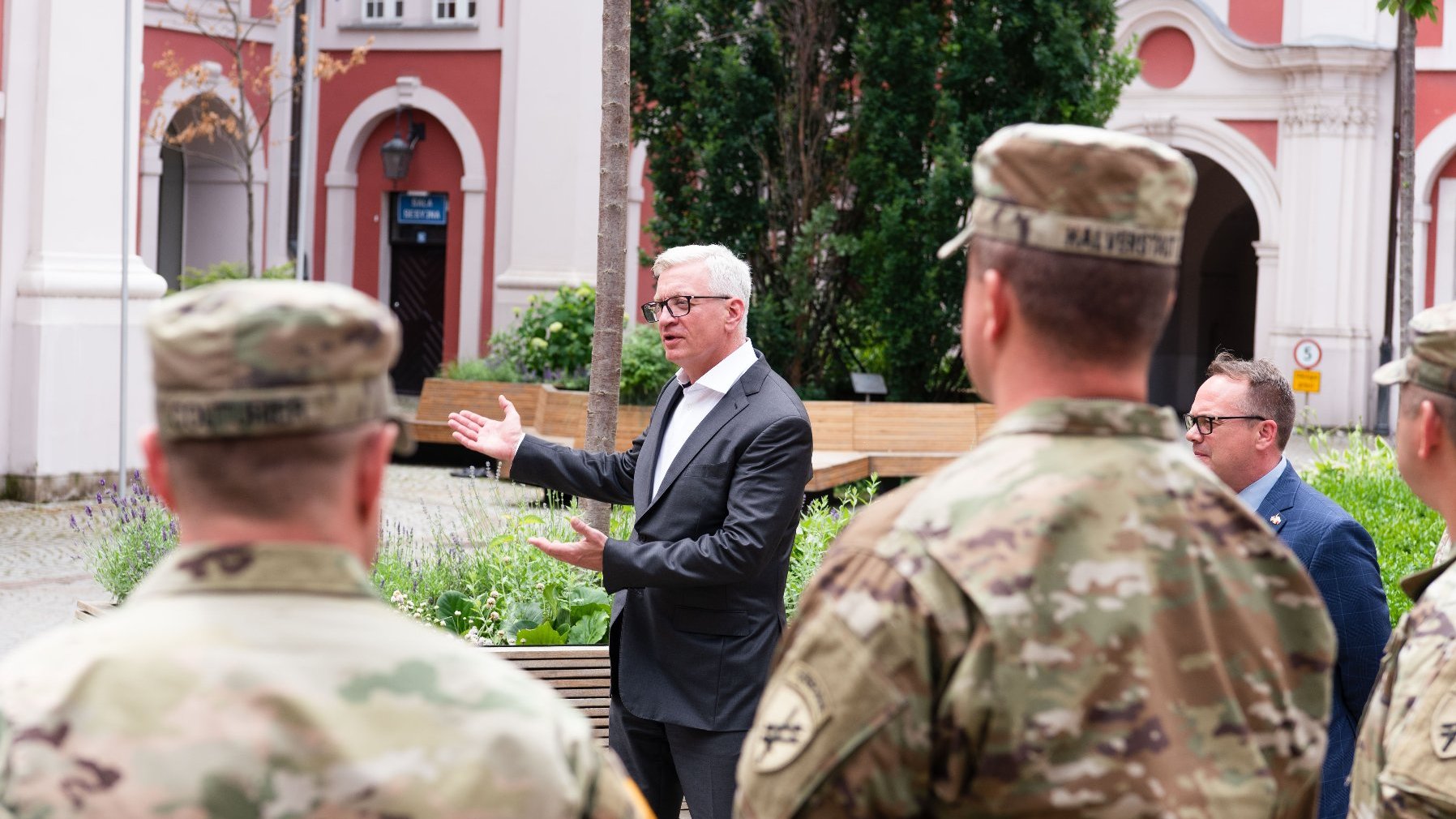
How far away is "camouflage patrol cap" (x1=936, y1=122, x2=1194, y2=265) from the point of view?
6.71ft

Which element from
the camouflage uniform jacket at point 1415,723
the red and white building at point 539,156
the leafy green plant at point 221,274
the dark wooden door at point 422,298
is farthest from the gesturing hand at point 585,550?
the dark wooden door at point 422,298

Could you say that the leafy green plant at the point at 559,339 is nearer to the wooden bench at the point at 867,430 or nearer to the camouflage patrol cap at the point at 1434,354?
the wooden bench at the point at 867,430

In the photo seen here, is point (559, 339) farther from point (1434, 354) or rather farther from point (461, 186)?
point (1434, 354)

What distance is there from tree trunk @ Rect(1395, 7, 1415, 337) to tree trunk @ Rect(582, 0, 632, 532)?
15286 millimetres

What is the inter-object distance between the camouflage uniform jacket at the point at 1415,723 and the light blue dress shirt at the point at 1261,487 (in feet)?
5.42

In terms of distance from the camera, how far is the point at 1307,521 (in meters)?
4.10

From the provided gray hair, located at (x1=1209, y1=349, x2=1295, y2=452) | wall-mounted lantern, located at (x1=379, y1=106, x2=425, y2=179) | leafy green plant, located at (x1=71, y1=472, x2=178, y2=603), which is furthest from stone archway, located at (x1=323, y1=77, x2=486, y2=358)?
gray hair, located at (x1=1209, y1=349, x2=1295, y2=452)

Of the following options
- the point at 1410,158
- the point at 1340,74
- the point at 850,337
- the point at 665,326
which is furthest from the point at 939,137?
the point at 1340,74

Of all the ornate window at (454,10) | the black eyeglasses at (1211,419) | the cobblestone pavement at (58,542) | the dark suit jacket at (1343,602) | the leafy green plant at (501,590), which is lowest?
the cobblestone pavement at (58,542)

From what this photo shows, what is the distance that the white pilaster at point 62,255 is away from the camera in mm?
13727

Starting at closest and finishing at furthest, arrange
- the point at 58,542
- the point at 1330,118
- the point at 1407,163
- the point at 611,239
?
the point at 611,239 → the point at 58,542 → the point at 1407,163 → the point at 1330,118

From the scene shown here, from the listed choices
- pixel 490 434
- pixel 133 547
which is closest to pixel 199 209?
pixel 133 547

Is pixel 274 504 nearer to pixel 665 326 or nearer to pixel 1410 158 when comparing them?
pixel 665 326

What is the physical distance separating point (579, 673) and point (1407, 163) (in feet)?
56.7
